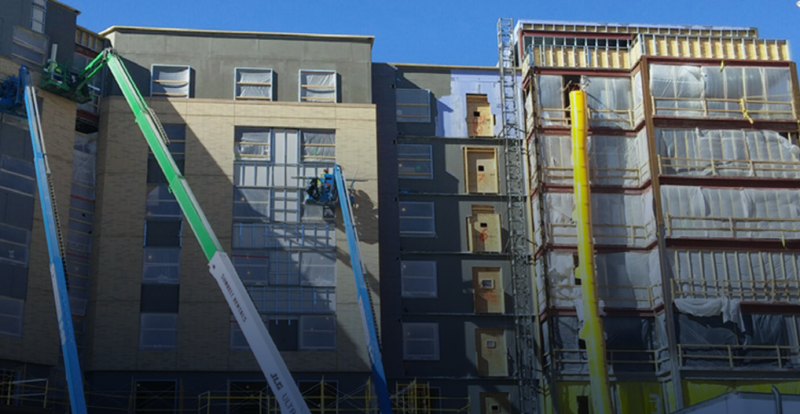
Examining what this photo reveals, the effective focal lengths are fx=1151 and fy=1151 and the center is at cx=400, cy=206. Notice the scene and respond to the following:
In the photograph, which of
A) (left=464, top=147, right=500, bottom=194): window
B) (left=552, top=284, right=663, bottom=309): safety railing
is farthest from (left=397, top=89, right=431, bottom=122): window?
(left=552, top=284, right=663, bottom=309): safety railing

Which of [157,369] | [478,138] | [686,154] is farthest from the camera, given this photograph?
[478,138]

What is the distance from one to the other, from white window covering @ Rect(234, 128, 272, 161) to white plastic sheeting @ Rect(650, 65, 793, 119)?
19.1 m

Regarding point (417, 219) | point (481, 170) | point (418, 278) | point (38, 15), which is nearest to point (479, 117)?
point (481, 170)

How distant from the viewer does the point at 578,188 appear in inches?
2101

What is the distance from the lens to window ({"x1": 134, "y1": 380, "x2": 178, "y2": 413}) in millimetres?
51500

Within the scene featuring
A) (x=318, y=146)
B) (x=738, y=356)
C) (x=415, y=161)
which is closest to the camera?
(x=738, y=356)

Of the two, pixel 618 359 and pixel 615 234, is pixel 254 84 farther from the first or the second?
pixel 618 359

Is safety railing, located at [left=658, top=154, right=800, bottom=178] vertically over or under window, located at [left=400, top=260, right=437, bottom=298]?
over

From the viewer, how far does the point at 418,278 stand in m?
57.1

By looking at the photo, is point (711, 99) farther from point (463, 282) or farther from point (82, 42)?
point (82, 42)

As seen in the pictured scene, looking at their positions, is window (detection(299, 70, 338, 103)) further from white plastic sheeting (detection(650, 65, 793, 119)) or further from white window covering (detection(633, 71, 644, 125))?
white plastic sheeting (detection(650, 65, 793, 119))

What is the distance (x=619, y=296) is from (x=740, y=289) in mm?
5556

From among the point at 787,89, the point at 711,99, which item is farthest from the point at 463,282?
the point at 787,89

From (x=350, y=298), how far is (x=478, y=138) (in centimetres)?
1155
